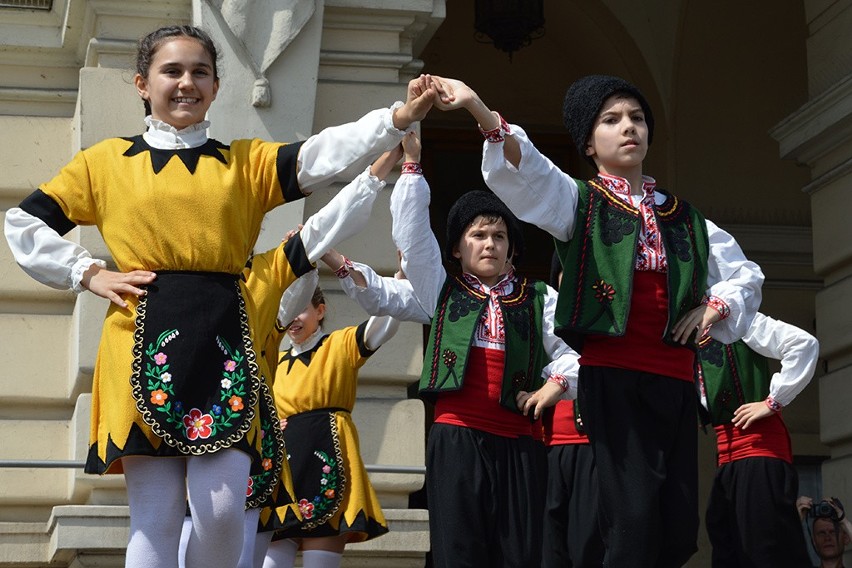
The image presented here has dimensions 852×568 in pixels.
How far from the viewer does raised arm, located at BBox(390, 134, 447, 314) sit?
5.91m

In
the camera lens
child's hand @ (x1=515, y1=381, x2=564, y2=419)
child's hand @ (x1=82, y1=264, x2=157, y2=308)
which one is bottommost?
the camera lens

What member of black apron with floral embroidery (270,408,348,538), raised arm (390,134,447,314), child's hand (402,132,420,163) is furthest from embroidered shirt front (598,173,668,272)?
black apron with floral embroidery (270,408,348,538)

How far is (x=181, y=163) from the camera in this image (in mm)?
4684

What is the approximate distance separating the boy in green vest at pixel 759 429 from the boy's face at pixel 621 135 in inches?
90.8

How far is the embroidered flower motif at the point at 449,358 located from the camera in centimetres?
623

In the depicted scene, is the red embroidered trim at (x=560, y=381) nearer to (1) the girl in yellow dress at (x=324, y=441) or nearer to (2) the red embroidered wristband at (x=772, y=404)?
(1) the girl in yellow dress at (x=324, y=441)

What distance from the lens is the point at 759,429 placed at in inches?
291

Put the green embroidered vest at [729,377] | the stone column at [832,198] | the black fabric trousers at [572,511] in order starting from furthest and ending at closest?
the stone column at [832,198] → the green embroidered vest at [729,377] → the black fabric trousers at [572,511]

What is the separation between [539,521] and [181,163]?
215 centimetres

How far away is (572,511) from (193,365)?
304 centimetres

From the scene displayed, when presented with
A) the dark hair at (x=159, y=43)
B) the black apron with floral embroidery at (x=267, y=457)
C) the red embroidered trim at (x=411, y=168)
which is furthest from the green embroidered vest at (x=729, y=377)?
the dark hair at (x=159, y=43)

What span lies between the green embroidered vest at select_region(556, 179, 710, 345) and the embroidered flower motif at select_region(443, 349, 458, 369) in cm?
127

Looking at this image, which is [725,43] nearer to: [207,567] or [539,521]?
[539,521]

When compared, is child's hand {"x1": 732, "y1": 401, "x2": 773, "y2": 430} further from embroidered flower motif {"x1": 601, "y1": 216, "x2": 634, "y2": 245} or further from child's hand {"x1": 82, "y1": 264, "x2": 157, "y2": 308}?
child's hand {"x1": 82, "y1": 264, "x2": 157, "y2": 308}
